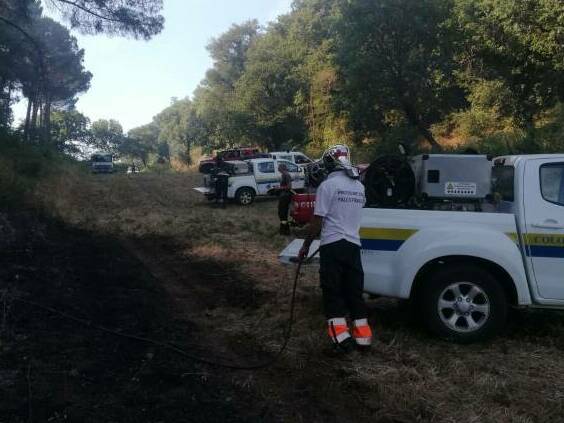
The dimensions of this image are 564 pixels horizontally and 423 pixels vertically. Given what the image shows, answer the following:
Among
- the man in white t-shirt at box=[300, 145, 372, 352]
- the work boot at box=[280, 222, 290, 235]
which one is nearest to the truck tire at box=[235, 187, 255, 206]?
the work boot at box=[280, 222, 290, 235]

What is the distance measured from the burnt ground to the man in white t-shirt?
3.81ft

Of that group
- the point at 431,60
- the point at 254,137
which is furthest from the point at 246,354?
the point at 254,137

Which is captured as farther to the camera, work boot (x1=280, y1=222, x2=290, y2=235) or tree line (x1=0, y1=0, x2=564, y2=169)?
tree line (x1=0, y1=0, x2=564, y2=169)

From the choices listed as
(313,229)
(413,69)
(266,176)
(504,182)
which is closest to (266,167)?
(266,176)

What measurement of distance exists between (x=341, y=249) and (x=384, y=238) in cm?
50

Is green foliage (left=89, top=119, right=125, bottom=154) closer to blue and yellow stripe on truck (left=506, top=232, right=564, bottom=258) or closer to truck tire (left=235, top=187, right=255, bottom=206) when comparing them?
A: truck tire (left=235, top=187, right=255, bottom=206)

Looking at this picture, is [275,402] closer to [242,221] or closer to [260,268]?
[260,268]

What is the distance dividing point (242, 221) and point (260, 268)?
20.4 feet

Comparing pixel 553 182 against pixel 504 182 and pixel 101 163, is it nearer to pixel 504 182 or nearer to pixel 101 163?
pixel 504 182

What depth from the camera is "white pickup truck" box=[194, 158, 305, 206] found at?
19.5 meters

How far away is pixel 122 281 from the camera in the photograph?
7.66m

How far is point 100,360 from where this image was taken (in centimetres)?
452

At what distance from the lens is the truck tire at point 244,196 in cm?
1954

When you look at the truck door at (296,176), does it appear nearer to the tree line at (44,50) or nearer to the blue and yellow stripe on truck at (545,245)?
the tree line at (44,50)
